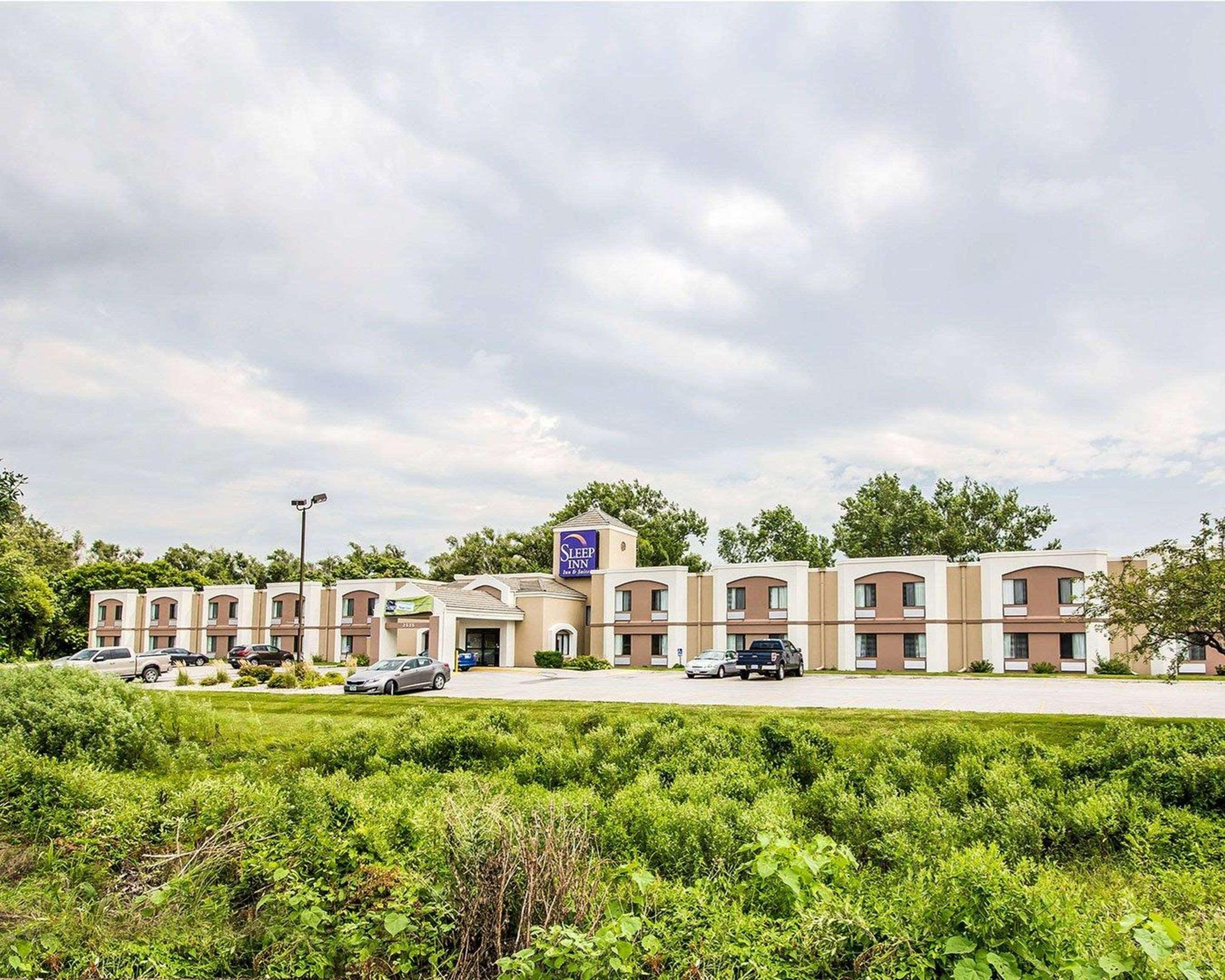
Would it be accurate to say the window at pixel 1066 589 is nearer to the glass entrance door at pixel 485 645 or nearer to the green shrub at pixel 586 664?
the green shrub at pixel 586 664

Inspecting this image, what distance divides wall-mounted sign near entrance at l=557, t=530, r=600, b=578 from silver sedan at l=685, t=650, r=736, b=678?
1652 centimetres

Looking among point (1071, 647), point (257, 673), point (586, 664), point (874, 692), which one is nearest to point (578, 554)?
point (586, 664)

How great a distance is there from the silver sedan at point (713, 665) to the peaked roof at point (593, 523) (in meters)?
17.9

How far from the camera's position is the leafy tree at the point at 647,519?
273 feet

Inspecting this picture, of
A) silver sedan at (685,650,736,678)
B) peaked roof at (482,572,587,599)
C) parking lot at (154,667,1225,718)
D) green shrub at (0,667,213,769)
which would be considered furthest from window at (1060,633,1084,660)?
green shrub at (0,667,213,769)

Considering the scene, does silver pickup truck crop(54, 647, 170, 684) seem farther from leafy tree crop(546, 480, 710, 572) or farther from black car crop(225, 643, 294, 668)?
leafy tree crop(546, 480, 710, 572)

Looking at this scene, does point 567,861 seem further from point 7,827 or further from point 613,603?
Answer: point 613,603

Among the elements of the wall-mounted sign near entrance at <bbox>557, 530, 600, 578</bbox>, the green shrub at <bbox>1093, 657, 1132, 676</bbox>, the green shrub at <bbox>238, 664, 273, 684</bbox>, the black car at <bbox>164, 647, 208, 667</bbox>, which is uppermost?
the wall-mounted sign near entrance at <bbox>557, 530, 600, 578</bbox>

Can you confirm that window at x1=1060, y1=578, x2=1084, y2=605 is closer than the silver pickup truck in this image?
No

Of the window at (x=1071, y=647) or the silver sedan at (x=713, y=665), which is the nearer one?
the silver sedan at (x=713, y=665)

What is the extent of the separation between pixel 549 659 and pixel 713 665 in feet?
44.5

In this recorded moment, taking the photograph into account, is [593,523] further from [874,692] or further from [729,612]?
[874,692]

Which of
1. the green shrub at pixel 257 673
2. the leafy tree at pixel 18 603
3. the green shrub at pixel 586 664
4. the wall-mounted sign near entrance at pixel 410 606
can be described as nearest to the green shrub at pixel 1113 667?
the green shrub at pixel 586 664

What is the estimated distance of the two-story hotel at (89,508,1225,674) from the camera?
46.4 m
